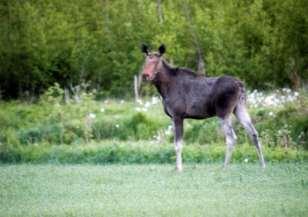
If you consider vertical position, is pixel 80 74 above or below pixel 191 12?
below

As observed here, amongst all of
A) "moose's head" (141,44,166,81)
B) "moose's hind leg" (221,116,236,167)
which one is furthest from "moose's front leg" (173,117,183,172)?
"moose's head" (141,44,166,81)

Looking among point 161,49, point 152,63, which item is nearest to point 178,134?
point 152,63

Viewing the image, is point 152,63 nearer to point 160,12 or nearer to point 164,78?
point 164,78

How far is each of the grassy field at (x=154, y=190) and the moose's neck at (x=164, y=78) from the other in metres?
1.73

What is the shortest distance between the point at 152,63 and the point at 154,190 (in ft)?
15.9

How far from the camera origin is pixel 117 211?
44.8ft

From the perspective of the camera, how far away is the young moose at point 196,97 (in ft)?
63.2

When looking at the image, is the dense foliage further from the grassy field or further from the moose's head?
the grassy field

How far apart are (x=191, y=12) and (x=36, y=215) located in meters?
36.9

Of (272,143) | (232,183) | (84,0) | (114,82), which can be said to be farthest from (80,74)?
(232,183)

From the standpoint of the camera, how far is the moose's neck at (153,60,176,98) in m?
20.1

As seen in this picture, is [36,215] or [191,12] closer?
[36,215]

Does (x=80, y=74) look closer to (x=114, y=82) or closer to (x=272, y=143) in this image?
(x=114, y=82)

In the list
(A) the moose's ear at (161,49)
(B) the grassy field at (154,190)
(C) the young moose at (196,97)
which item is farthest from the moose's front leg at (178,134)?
(A) the moose's ear at (161,49)
